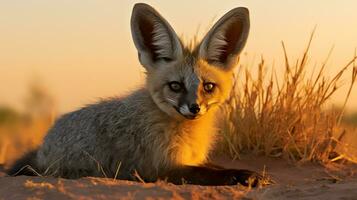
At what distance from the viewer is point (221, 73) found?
580cm

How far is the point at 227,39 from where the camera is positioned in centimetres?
591

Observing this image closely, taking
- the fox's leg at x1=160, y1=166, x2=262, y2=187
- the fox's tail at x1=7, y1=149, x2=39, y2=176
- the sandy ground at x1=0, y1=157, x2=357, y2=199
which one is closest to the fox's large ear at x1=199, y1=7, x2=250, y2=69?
the fox's leg at x1=160, y1=166, x2=262, y2=187

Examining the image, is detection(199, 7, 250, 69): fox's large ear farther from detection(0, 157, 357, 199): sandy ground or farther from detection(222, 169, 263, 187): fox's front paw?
detection(0, 157, 357, 199): sandy ground

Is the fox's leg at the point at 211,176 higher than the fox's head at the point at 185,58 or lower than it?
lower

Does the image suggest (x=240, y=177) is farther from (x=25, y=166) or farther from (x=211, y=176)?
(x=25, y=166)

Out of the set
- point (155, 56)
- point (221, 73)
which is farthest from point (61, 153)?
point (221, 73)

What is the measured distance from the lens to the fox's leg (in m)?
5.28

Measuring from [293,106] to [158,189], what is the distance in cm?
356

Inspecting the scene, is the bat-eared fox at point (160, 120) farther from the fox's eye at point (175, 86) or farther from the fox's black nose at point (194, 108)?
the fox's black nose at point (194, 108)

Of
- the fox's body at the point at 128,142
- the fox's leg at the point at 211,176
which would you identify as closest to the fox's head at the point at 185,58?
the fox's body at the point at 128,142

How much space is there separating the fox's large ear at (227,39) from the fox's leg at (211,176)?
43.3 inches

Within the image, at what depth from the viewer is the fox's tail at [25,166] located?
6.20m

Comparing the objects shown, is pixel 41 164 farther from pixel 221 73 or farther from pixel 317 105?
pixel 317 105

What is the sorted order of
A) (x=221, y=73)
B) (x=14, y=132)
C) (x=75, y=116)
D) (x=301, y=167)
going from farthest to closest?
(x=14, y=132) < (x=301, y=167) < (x=75, y=116) < (x=221, y=73)
